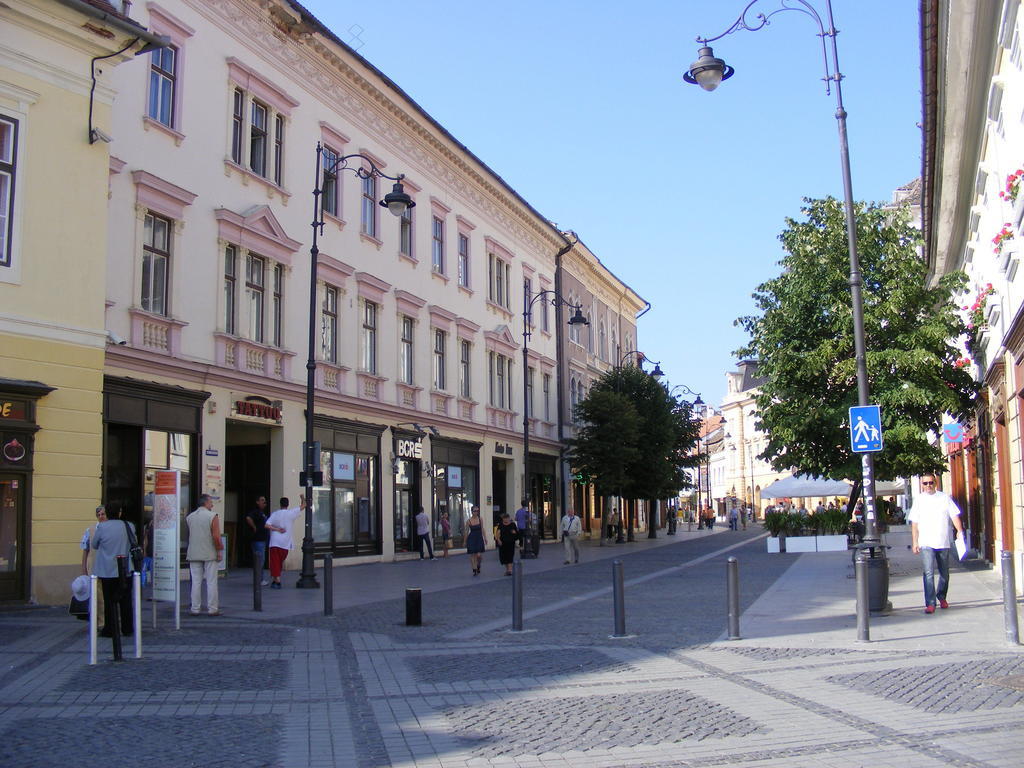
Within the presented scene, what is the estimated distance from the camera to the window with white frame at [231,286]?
76.8ft

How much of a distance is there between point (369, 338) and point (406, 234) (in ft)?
14.5

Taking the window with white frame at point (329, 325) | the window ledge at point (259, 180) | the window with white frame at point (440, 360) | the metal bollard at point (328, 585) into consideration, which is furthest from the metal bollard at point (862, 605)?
the window with white frame at point (440, 360)

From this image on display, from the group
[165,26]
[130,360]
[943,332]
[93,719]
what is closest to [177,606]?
[93,719]

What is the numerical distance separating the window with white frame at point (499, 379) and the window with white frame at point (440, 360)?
13.1 ft

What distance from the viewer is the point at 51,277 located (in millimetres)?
16047

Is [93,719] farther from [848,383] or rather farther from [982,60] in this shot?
[848,383]

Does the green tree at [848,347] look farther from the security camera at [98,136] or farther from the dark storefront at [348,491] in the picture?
the security camera at [98,136]

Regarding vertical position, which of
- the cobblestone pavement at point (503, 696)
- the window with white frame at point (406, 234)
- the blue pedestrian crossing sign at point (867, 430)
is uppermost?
the window with white frame at point (406, 234)

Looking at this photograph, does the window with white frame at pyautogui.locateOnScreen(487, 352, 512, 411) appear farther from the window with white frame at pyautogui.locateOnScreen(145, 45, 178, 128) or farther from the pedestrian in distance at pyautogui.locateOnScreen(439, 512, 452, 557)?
the window with white frame at pyautogui.locateOnScreen(145, 45, 178, 128)

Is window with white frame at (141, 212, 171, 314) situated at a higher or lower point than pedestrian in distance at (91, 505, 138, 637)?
higher

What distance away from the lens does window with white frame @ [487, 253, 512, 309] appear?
39.5 m

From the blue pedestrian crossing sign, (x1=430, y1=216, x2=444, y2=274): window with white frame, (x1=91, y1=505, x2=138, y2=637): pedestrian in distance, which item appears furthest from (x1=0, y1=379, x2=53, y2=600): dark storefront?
(x1=430, y1=216, x2=444, y2=274): window with white frame

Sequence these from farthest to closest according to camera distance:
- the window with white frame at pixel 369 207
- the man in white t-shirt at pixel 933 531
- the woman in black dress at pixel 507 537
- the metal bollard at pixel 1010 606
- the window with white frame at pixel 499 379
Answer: the window with white frame at pixel 499 379 < the window with white frame at pixel 369 207 < the woman in black dress at pixel 507 537 < the man in white t-shirt at pixel 933 531 < the metal bollard at pixel 1010 606

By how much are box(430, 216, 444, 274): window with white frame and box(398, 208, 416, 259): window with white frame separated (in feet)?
4.98
